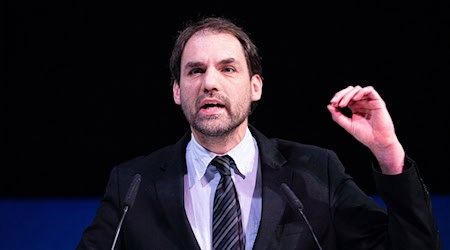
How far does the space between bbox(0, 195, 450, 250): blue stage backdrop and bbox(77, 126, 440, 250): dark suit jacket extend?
575 mm

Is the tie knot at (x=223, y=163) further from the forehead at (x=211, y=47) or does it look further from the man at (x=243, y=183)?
the forehead at (x=211, y=47)

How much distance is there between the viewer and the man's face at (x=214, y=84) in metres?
1.78

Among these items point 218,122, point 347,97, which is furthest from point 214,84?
point 347,97

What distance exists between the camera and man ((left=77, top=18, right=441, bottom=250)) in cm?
148

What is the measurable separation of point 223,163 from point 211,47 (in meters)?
0.38

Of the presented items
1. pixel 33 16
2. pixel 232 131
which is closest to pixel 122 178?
pixel 232 131

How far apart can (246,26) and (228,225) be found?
1530 mm

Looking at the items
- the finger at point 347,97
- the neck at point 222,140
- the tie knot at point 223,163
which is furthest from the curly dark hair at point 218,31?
the finger at point 347,97

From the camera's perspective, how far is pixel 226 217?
169 cm

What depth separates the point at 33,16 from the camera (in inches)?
119

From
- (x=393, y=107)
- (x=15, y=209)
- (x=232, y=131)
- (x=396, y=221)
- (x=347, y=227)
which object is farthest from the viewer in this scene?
(x=393, y=107)

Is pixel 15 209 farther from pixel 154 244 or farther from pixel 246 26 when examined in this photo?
pixel 246 26

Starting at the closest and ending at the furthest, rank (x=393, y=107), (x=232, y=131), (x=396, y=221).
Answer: (x=396, y=221) → (x=232, y=131) → (x=393, y=107)

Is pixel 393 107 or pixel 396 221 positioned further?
pixel 393 107
